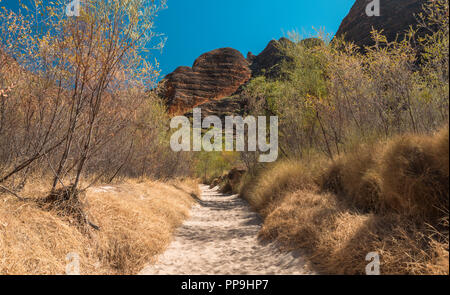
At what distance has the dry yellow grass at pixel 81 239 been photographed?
2469 millimetres

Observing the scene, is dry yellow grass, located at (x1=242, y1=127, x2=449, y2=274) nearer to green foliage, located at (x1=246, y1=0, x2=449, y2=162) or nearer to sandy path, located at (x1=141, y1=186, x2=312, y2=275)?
sandy path, located at (x1=141, y1=186, x2=312, y2=275)

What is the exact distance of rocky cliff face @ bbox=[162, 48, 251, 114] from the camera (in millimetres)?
62281

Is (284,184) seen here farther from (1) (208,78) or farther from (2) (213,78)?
(1) (208,78)

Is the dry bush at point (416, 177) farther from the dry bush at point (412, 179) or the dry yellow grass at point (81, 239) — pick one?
the dry yellow grass at point (81, 239)

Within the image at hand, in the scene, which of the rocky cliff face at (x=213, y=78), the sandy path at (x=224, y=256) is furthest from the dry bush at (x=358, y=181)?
the rocky cliff face at (x=213, y=78)

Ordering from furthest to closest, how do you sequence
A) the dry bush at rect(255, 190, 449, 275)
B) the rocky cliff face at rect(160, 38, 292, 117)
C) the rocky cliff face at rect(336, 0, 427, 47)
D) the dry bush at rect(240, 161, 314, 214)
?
the rocky cliff face at rect(160, 38, 292, 117)
the rocky cliff face at rect(336, 0, 427, 47)
the dry bush at rect(240, 161, 314, 214)
the dry bush at rect(255, 190, 449, 275)

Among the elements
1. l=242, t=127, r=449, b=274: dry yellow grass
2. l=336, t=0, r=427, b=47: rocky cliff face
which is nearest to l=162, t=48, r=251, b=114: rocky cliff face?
l=336, t=0, r=427, b=47: rocky cliff face

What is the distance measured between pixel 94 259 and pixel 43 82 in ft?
10.8

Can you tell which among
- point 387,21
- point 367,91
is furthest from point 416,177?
point 387,21

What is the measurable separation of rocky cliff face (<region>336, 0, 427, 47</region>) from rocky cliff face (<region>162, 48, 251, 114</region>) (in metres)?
40.4

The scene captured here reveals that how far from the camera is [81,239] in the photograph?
10.7 ft

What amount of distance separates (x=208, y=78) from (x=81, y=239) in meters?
68.6

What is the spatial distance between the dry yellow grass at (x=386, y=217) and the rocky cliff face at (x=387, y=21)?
2433cm

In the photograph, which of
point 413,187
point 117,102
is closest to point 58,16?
point 117,102
